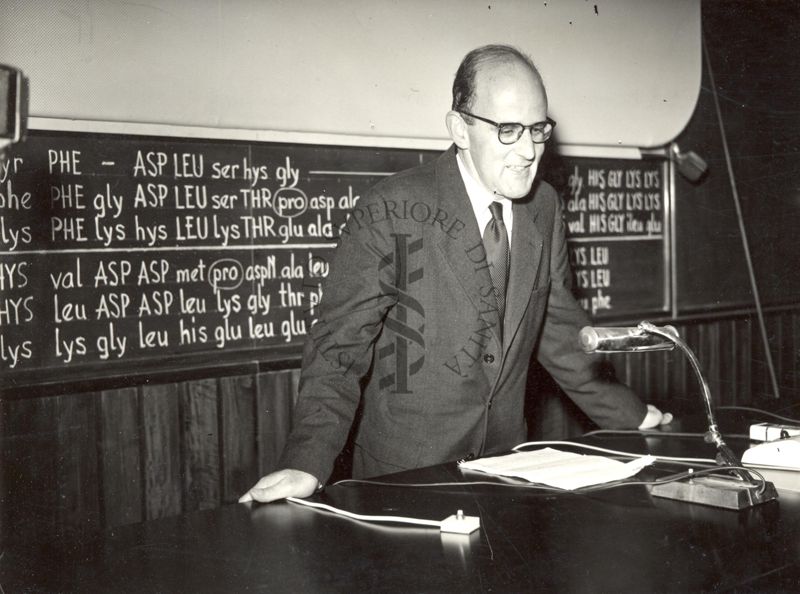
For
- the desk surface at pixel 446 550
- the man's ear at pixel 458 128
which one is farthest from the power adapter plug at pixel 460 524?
the man's ear at pixel 458 128

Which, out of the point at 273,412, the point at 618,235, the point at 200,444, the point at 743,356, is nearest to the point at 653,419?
the point at 273,412

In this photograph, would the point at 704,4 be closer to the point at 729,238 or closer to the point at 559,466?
the point at 729,238

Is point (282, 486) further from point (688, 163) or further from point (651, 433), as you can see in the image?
point (688, 163)

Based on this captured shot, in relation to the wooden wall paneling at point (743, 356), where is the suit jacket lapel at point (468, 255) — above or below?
above

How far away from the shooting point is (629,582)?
1.21 metres

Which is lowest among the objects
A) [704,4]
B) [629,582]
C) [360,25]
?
[629,582]

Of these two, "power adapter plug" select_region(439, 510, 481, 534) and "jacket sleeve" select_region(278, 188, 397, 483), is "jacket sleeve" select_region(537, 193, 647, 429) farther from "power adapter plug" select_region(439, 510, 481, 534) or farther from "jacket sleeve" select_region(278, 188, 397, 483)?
"power adapter plug" select_region(439, 510, 481, 534)

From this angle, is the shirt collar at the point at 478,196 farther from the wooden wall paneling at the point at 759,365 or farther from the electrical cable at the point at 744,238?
the wooden wall paneling at the point at 759,365

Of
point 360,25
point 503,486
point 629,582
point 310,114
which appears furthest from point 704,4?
point 629,582

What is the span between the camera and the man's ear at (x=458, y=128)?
7.27 ft

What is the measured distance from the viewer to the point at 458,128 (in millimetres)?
2230

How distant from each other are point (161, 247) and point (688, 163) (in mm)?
2861

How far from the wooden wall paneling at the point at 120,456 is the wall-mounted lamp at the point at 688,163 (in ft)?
10.1

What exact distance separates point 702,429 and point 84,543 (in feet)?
5.16
